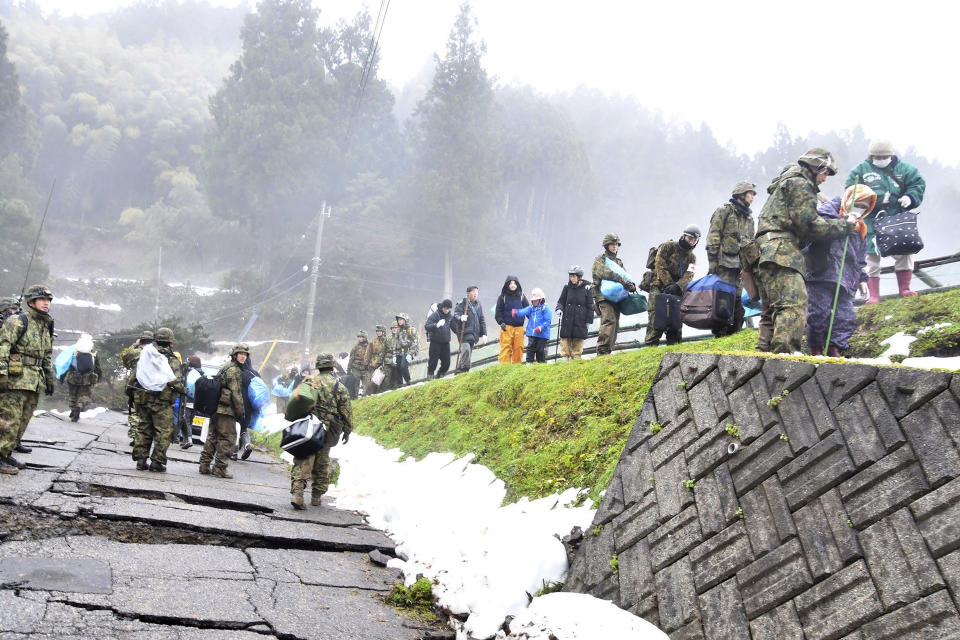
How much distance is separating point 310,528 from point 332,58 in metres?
43.2

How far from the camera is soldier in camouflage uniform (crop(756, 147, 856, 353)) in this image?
568cm

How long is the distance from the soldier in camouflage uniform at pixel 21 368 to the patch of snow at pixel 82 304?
4473 centimetres

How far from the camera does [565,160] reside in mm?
52625

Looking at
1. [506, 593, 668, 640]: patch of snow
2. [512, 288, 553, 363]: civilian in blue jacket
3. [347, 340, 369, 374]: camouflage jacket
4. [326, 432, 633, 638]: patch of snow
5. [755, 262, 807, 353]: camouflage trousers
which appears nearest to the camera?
[506, 593, 668, 640]: patch of snow

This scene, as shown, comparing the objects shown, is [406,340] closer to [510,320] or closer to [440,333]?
[440,333]

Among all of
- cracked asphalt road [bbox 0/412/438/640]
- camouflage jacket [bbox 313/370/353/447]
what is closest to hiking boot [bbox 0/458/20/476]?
cracked asphalt road [bbox 0/412/438/640]

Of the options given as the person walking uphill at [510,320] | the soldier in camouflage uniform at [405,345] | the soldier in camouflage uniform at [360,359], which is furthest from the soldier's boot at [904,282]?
the soldier in camouflage uniform at [360,359]

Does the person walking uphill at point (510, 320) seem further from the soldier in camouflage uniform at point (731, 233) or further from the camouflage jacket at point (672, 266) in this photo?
the soldier in camouflage uniform at point (731, 233)

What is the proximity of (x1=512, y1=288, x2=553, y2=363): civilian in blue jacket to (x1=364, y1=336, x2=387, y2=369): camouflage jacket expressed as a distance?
6456mm

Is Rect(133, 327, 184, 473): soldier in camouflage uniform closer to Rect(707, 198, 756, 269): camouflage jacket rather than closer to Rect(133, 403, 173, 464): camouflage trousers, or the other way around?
Rect(133, 403, 173, 464): camouflage trousers

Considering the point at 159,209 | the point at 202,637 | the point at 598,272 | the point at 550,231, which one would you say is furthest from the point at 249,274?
the point at 202,637

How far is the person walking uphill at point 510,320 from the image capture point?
12758mm

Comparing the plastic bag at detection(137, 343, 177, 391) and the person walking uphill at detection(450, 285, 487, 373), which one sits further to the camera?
the person walking uphill at detection(450, 285, 487, 373)

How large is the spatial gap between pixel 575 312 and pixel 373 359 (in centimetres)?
832
